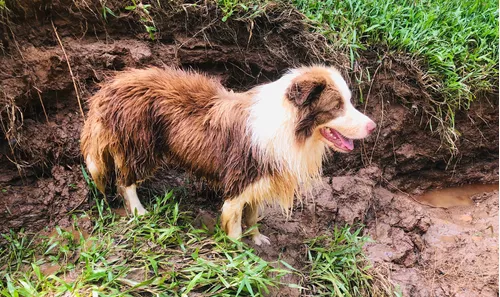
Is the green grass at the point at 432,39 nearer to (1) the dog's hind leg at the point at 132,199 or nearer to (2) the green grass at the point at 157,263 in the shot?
(2) the green grass at the point at 157,263

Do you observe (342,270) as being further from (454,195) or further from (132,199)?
(454,195)

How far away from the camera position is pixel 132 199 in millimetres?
3219

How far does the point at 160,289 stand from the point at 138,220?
68 centimetres

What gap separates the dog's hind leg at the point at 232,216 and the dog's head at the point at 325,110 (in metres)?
0.63

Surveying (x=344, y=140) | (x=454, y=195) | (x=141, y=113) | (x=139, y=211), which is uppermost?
(x=141, y=113)

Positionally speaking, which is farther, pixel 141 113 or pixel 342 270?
pixel 342 270

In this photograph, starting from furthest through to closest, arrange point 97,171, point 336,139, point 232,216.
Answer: point 97,171 < point 232,216 < point 336,139

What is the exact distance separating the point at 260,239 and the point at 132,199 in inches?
40.6

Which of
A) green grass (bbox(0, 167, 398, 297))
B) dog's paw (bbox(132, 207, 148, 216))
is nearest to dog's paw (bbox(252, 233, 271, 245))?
green grass (bbox(0, 167, 398, 297))

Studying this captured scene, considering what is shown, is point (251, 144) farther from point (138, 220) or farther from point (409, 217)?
point (409, 217)

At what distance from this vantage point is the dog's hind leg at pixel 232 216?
114 inches

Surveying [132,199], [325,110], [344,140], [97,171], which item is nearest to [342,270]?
[344,140]

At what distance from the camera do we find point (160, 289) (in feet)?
8.62

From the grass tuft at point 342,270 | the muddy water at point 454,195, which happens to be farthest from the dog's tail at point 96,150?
the muddy water at point 454,195
